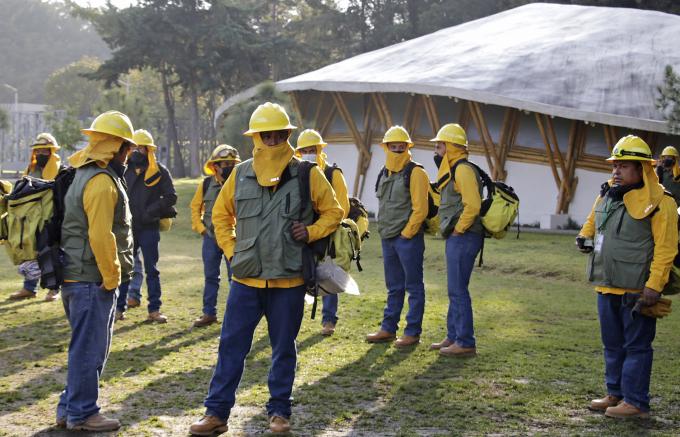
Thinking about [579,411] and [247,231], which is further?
[579,411]

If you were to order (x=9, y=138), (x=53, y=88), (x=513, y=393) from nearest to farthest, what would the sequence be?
1. (x=513, y=393)
2. (x=9, y=138)
3. (x=53, y=88)

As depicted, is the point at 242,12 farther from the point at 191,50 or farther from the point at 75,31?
the point at 75,31

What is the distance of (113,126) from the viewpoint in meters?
6.06

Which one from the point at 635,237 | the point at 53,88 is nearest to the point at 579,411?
the point at 635,237

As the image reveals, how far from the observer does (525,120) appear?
82.0 ft

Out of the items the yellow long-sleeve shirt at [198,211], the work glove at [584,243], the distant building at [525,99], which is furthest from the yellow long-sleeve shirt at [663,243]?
the distant building at [525,99]

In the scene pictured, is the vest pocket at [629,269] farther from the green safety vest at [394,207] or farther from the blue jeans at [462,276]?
the green safety vest at [394,207]

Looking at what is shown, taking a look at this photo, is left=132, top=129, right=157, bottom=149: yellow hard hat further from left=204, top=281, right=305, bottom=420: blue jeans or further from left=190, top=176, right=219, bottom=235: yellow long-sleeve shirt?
left=204, top=281, right=305, bottom=420: blue jeans

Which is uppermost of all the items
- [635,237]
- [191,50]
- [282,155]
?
[191,50]

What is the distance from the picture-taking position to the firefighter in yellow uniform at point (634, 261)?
6477mm

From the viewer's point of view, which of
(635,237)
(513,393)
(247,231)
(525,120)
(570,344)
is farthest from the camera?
(525,120)

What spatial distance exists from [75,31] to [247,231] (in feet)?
317

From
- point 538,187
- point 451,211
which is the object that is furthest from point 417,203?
point 538,187

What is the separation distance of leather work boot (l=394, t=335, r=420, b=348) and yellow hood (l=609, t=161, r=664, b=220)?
318 centimetres
